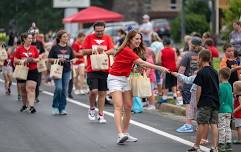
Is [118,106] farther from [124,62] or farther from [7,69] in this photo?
[7,69]

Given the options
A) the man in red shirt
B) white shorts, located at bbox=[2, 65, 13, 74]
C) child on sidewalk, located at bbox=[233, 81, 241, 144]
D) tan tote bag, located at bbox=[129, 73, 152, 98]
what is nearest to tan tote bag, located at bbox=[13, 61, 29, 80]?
the man in red shirt

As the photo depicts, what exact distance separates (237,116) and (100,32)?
3.97 metres

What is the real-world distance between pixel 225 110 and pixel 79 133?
3.08 metres

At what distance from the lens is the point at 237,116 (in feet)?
41.9

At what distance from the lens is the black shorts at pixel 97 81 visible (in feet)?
51.0

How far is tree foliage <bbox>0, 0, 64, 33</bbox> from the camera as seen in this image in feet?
140

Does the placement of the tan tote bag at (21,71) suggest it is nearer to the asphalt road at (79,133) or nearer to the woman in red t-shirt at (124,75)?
the asphalt road at (79,133)

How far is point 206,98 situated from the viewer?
11.6 m

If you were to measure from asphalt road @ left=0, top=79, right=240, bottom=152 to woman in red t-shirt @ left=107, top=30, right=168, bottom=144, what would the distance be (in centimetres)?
41

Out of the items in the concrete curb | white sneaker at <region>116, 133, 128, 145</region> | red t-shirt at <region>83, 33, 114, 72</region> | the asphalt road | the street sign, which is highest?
the street sign

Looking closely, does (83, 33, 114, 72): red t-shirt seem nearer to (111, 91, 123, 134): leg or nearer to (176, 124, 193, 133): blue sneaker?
(176, 124, 193, 133): blue sneaker

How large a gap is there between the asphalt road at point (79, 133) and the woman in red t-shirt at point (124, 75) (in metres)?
0.41

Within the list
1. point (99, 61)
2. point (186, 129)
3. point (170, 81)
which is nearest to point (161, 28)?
point (170, 81)

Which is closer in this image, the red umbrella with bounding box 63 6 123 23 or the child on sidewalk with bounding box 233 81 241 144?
the child on sidewalk with bounding box 233 81 241 144
